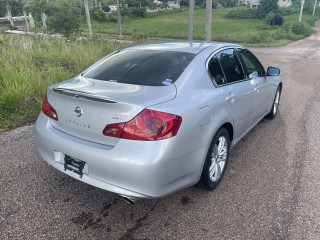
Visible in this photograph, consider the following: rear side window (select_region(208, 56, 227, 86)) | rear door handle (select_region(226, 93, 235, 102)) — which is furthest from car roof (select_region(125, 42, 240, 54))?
rear door handle (select_region(226, 93, 235, 102))

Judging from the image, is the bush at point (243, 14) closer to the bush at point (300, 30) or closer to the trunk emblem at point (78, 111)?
the bush at point (300, 30)

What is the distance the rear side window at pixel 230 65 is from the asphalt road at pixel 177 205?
3.65 feet

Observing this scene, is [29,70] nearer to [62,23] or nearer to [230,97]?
[230,97]

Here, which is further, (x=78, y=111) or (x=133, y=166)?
(x=78, y=111)

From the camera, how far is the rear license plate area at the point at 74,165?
8.29ft

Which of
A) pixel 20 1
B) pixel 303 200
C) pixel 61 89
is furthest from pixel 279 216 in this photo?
pixel 20 1

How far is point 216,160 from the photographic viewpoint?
3148 mm

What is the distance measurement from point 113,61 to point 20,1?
66488mm

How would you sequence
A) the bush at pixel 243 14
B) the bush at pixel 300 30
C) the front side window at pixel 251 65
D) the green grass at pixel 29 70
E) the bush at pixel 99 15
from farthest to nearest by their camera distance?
the bush at pixel 243 14 → the bush at pixel 99 15 → the bush at pixel 300 30 → the green grass at pixel 29 70 → the front side window at pixel 251 65

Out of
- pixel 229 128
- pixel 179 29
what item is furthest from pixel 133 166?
pixel 179 29

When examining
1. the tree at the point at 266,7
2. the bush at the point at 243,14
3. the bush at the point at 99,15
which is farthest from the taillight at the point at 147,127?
the bush at the point at 243,14

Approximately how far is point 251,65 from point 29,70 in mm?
4595

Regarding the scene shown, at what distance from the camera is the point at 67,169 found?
2.64 meters

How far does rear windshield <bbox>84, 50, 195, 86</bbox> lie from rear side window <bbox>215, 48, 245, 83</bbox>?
1.61 feet
